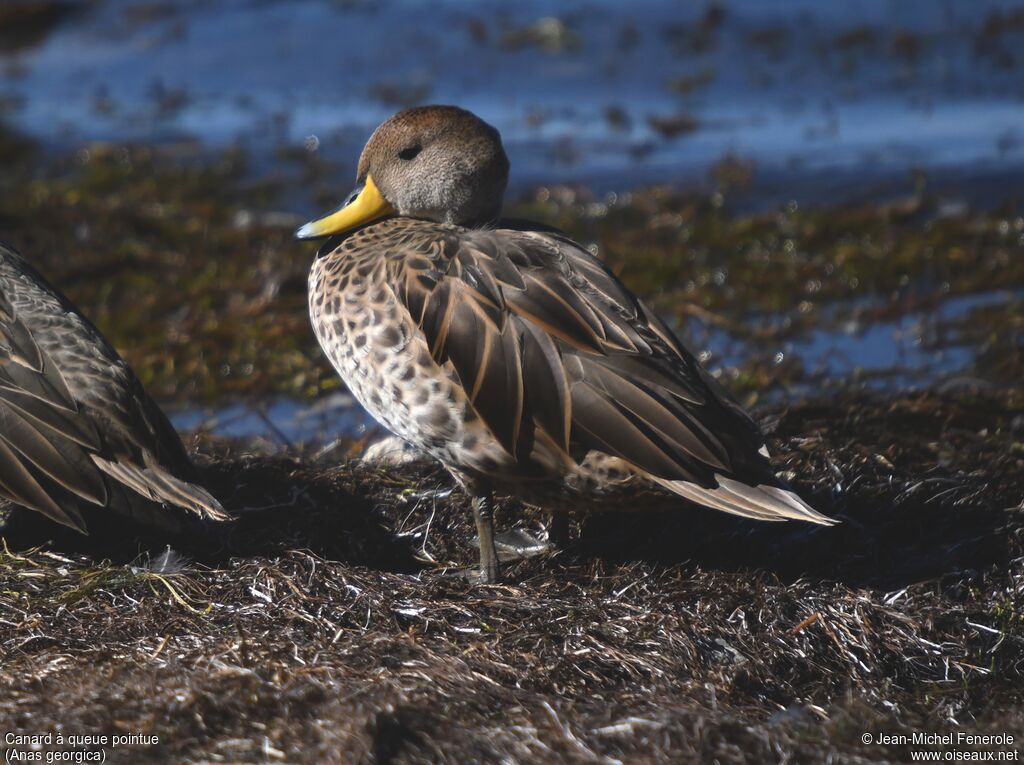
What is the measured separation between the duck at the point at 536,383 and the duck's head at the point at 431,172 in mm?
363

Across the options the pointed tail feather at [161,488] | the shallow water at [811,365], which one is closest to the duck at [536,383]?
the pointed tail feather at [161,488]

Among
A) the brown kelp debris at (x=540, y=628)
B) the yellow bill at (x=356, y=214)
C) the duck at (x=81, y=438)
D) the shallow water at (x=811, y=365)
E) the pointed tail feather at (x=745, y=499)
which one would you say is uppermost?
the yellow bill at (x=356, y=214)

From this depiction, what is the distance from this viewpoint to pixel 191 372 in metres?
6.41

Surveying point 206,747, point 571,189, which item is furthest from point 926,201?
point 206,747

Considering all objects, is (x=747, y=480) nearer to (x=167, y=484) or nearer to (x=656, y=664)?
(x=656, y=664)

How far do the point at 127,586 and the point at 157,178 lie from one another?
593 centimetres

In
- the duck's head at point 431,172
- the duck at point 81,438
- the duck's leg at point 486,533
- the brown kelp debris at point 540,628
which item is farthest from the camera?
the duck's head at point 431,172

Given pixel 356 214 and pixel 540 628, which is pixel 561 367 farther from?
pixel 356 214

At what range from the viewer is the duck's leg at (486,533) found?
12.5 feet

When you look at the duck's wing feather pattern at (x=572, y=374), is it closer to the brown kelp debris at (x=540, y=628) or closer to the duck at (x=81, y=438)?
the brown kelp debris at (x=540, y=628)

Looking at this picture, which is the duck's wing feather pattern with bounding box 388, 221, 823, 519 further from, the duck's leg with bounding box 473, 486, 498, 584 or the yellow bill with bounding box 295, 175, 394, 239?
the yellow bill with bounding box 295, 175, 394, 239

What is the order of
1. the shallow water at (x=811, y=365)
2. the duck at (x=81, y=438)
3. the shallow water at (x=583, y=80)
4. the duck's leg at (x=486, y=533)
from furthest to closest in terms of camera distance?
the shallow water at (x=583, y=80), the shallow water at (x=811, y=365), the duck's leg at (x=486, y=533), the duck at (x=81, y=438)

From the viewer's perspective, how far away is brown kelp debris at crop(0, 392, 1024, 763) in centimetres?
287

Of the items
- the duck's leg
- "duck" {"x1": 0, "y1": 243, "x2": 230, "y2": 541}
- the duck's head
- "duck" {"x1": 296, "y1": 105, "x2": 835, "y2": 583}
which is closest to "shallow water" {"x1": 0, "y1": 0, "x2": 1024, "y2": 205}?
the duck's head
